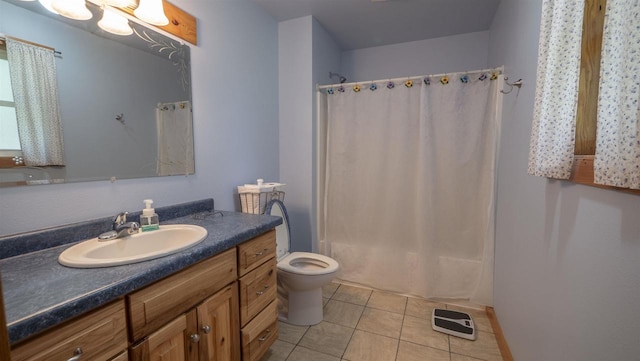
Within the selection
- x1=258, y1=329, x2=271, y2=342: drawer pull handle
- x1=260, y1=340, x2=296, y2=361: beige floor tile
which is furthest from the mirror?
x1=260, y1=340, x2=296, y2=361: beige floor tile

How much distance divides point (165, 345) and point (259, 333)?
569mm

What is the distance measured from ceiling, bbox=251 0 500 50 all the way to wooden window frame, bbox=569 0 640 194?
4.89 feet

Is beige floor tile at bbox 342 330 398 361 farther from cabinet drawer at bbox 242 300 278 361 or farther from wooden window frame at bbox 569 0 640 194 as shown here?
wooden window frame at bbox 569 0 640 194

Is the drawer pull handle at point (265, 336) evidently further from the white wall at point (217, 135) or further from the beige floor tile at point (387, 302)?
the beige floor tile at point (387, 302)

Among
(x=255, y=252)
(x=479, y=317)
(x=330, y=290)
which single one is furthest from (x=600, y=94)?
(x=330, y=290)

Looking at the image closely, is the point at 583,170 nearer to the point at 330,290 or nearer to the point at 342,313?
the point at 342,313

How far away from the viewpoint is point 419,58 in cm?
278

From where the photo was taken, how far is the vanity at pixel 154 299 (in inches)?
24.4

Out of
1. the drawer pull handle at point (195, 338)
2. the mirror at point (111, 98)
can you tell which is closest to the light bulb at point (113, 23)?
the mirror at point (111, 98)

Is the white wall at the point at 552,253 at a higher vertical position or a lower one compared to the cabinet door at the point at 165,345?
higher

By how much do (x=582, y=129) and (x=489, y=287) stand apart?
1575 mm

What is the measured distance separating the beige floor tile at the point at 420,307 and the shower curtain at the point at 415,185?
0.06 meters

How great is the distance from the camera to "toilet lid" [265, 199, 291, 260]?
6.28 ft

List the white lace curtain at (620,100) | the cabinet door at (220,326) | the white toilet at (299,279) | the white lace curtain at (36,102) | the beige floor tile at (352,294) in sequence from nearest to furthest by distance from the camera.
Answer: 1. the white lace curtain at (620,100)
2. the white lace curtain at (36,102)
3. the cabinet door at (220,326)
4. the white toilet at (299,279)
5. the beige floor tile at (352,294)
